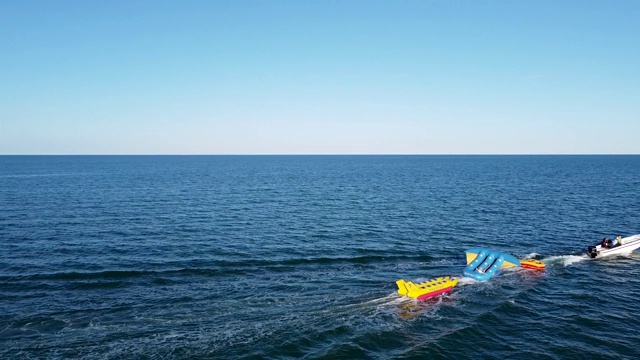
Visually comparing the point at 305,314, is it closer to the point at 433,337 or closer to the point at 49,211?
the point at 433,337

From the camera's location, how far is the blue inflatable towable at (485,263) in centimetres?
3993

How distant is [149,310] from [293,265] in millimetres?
16119

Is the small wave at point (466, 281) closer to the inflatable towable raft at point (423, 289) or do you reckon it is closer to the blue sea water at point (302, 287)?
the blue sea water at point (302, 287)

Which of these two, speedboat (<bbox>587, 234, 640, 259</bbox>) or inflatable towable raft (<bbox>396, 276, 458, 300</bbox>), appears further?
speedboat (<bbox>587, 234, 640, 259</bbox>)

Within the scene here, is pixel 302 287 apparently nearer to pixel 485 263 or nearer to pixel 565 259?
pixel 485 263

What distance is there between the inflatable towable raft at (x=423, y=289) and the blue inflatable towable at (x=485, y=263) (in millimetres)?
5261

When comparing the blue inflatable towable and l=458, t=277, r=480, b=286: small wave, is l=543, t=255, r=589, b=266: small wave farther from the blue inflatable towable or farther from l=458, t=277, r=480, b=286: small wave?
l=458, t=277, r=480, b=286: small wave

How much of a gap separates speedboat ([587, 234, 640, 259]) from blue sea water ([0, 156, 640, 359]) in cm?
96

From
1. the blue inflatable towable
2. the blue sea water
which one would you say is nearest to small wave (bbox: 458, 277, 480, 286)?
the blue inflatable towable

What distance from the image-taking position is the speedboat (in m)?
46.8

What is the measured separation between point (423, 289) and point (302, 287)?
1073cm

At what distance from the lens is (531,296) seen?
36.1 m

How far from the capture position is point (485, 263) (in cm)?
4131

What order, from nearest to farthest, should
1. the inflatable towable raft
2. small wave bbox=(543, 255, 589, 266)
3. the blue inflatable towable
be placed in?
the inflatable towable raft, the blue inflatable towable, small wave bbox=(543, 255, 589, 266)
